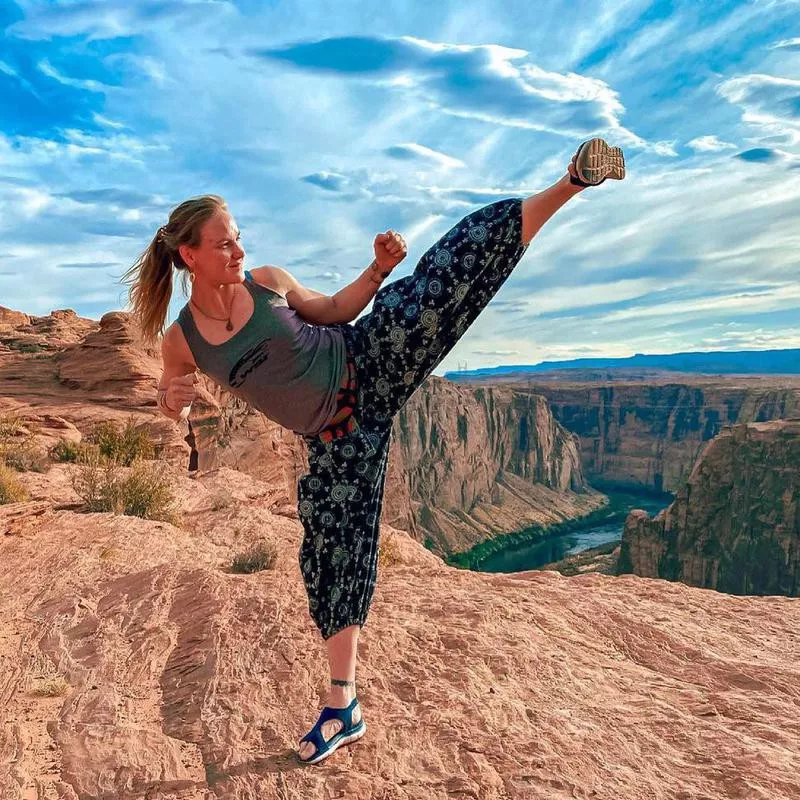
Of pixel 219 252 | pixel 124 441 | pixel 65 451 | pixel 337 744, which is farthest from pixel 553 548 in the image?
pixel 219 252

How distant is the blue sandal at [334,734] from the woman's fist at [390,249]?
5.75 feet

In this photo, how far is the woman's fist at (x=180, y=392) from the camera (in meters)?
2.59

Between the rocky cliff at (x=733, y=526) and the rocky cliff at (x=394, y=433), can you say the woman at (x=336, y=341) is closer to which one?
the rocky cliff at (x=394, y=433)

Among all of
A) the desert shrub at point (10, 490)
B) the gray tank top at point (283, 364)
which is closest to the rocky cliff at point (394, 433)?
the desert shrub at point (10, 490)

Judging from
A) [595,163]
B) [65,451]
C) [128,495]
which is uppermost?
[595,163]

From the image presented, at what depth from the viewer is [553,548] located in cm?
7469

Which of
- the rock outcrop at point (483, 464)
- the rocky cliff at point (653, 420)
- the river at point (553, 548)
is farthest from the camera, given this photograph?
the rocky cliff at point (653, 420)

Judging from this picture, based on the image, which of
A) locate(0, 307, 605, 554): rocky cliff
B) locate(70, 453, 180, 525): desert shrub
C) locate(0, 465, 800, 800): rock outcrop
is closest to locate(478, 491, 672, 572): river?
locate(0, 307, 605, 554): rocky cliff

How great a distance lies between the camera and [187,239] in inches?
98.6

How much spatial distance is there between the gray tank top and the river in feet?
190

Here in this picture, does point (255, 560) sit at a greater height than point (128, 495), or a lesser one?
lesser

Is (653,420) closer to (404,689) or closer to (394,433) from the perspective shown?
(394,433)

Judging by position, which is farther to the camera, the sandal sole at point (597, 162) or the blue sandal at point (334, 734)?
the blue sandal at point (334, 734)

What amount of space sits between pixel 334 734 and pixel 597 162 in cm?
237
